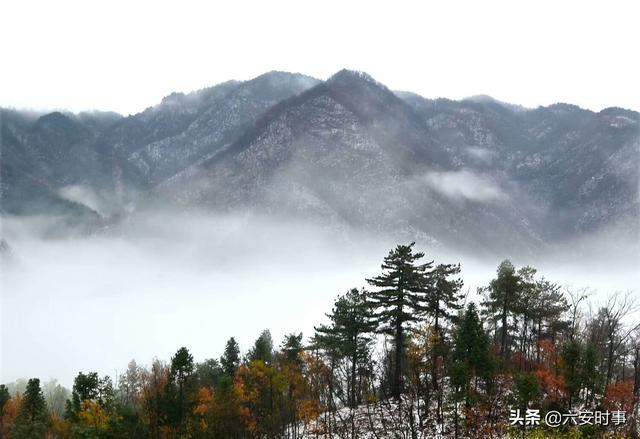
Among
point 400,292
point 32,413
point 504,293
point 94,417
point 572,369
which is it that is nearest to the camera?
point 572,369

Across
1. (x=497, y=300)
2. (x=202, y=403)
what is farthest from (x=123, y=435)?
(x=497, y=300)

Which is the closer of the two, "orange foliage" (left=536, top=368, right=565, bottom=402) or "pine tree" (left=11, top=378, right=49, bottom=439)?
"orange foliage" (left=536, top=368, right=565, bottom=402)

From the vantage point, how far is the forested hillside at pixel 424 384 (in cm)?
3147

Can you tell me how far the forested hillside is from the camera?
3147cm

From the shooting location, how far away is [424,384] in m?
42.9

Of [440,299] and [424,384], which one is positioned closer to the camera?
[440,299]

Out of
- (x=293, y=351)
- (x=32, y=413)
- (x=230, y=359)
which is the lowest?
(x=32, y=413)

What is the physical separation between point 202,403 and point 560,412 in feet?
121

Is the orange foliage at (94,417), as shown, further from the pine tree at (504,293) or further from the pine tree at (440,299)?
the pine tree at (504,293)

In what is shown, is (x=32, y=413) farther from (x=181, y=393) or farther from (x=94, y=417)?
(x=181, y=393)

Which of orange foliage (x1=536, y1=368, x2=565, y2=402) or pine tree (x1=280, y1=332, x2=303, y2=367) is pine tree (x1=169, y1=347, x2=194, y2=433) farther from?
orange foliage (x1=536, y1=368, x2=565, y2=402)

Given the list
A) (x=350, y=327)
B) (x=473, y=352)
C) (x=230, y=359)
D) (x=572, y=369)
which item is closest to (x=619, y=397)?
(x=572, y=369)

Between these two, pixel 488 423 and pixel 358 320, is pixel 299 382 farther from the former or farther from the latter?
pixel 488 423

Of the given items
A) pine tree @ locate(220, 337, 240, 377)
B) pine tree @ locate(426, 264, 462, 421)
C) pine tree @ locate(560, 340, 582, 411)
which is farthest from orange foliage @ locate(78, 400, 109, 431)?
pine tree @ locate(560, 340, 582, 411)
